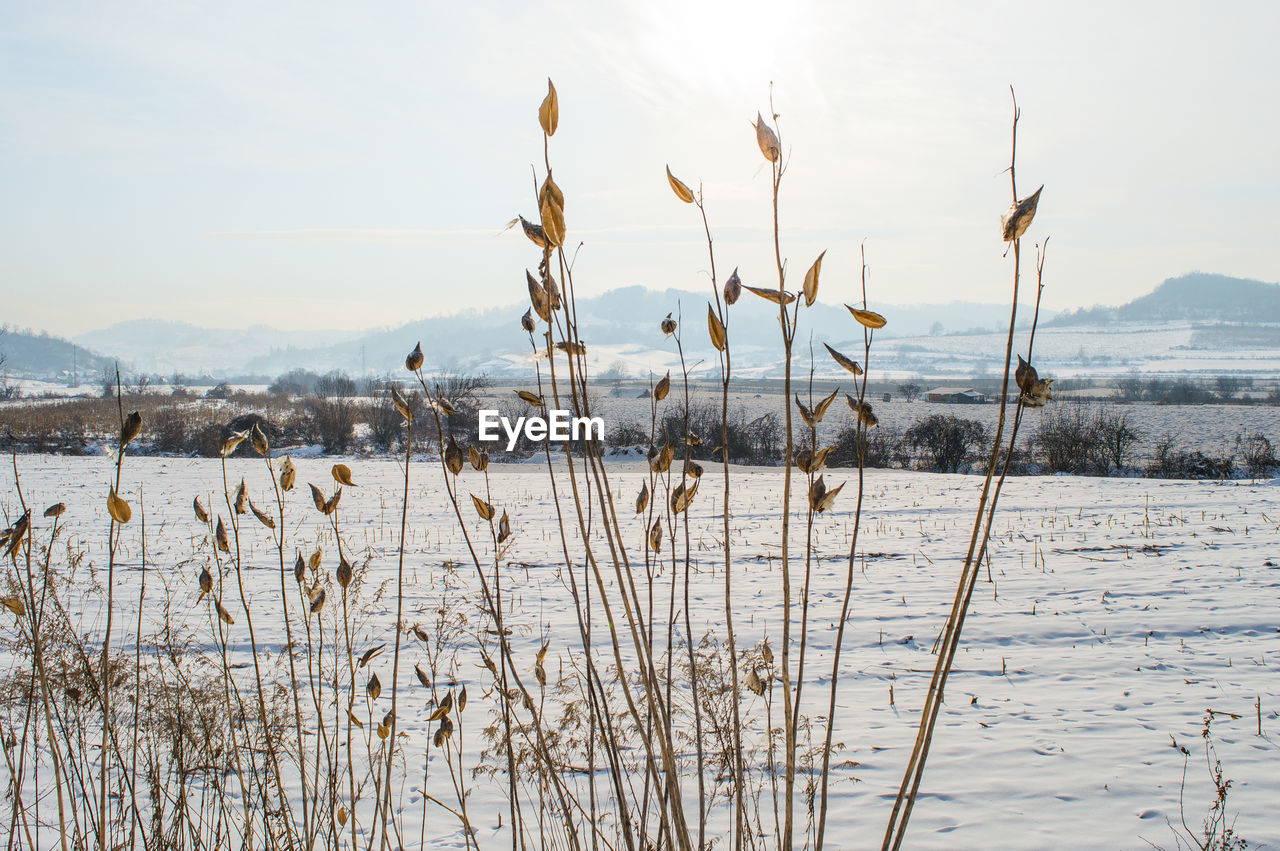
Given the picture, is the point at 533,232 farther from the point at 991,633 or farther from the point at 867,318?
the point at 991,633

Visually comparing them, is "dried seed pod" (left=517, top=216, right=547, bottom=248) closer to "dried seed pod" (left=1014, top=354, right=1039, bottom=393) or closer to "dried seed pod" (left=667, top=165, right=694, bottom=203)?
"dried seed pod" (left=667, top=165, right=694, bottom=203)

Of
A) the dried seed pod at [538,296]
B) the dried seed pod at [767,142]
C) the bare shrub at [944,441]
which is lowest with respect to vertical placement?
the bare shrub at [944,441]

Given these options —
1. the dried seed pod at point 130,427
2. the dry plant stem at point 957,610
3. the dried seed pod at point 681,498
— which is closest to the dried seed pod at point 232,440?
the dried seed pod at point 130,427

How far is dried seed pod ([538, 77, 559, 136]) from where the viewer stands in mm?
1000

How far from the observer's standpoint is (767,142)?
1.05 meters

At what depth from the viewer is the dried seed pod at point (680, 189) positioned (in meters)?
1.07

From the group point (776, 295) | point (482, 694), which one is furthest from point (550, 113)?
point (482, 694)

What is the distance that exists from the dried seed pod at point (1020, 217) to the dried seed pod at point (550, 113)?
59cm

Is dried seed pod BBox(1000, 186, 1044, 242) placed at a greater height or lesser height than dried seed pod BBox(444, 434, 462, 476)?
greater

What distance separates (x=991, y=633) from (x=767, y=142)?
5.26 metres

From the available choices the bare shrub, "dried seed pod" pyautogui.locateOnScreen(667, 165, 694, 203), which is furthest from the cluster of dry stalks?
the bare shrub

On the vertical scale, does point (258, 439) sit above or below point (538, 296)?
below

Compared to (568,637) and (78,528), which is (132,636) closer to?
(568,637)

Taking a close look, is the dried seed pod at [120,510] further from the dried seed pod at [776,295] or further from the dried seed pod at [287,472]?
the dried seed pod at [776,295]
